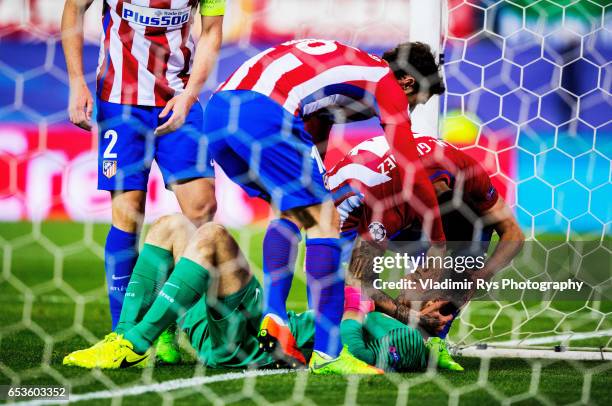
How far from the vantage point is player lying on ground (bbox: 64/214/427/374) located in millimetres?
2389

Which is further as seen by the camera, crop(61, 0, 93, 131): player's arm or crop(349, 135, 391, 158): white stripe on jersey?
crop(349, 135, 391, 158): white stripe on jersey

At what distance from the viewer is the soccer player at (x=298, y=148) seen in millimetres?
2422

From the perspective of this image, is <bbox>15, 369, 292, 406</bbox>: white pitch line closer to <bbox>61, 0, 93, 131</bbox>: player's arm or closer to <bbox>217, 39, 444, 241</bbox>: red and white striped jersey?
<bbox>217, 39, 444, 241</bbox>: red and white striped jersey

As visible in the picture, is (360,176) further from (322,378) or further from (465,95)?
(465,95)

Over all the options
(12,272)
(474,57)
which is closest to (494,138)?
(474,57)

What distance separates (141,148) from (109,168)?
0.12 meters

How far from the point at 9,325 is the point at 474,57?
117 inches

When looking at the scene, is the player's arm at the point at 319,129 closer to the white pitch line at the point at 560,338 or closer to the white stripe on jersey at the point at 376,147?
the white stripe on jersey at the point at 376,147

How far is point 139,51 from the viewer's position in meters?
2.86

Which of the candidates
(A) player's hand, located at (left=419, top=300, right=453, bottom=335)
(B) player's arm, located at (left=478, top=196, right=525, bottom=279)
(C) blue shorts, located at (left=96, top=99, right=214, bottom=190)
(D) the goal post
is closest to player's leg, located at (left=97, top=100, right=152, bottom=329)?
(C) blue shorts, located at (left=96, top=99, right=214, bottom=190)

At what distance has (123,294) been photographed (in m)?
2.77

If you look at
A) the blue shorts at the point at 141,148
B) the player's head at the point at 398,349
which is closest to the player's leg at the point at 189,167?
the blue shorts at the point at 141,148

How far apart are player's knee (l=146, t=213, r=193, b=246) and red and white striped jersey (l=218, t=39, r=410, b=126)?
1.30 ft

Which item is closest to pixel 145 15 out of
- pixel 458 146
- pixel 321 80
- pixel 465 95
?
pixel 321 80
